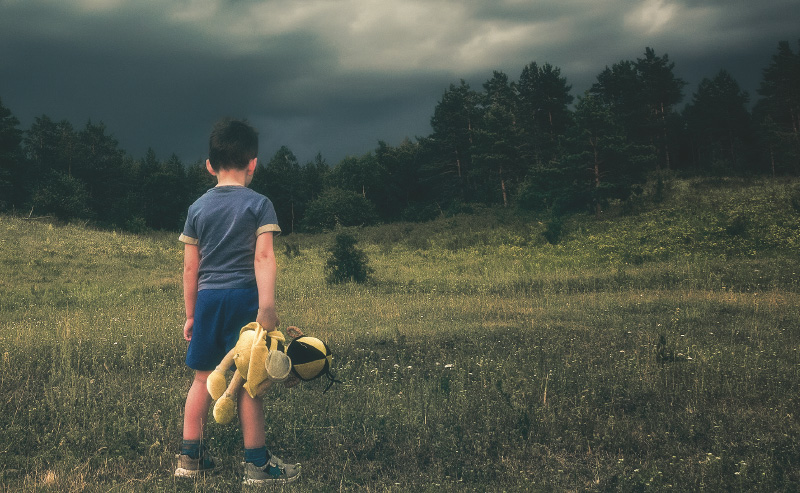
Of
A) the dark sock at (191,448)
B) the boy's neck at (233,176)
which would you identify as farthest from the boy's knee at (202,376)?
the boy's neck at (233,176)

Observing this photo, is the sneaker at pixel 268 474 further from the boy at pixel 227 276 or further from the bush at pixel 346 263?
the bush at pixel 346 263

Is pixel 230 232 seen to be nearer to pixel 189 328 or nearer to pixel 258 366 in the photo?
pixel 189 328

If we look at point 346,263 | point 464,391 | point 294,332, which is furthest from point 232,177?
point 346,263

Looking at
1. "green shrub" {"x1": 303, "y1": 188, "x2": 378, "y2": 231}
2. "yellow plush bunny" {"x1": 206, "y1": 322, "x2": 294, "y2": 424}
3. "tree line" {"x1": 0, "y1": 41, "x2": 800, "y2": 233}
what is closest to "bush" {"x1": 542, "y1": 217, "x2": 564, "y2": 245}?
"tree line" {"x1": 0, "y1": 41, "x2": 800, "y2": 233}

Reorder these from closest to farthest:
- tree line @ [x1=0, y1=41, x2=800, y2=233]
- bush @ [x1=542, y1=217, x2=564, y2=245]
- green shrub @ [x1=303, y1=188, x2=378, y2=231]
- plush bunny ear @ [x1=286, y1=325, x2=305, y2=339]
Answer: plush bunny ear @ [x1=286, y1=325, x2=305, y2=339]
bush @ [x1=542, y1=217, x2=564, y2=245]
tree line @ [x1=0, y1=41, x2=800, y2=233]
green shrub @ [x1=303, y1=188, x2=378, y2=231]

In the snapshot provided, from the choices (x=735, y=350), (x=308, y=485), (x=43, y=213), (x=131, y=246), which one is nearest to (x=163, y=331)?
(x=308, y=485)

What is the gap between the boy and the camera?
Answer: 3.41 m

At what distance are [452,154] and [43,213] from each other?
4056 cm

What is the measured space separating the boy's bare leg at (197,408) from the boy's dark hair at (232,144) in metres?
1.41

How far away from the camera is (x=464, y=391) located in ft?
17.1

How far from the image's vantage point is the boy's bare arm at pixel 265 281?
128 inches

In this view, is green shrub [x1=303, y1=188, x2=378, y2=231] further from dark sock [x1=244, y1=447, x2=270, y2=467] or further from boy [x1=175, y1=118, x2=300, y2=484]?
dark sock [x1=244, y1=447, x2=270, y2=467]

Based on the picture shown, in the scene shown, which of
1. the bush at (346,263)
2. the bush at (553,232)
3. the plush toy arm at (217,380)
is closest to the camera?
the plush toy arm at (217,380)

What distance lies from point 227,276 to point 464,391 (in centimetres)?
277
